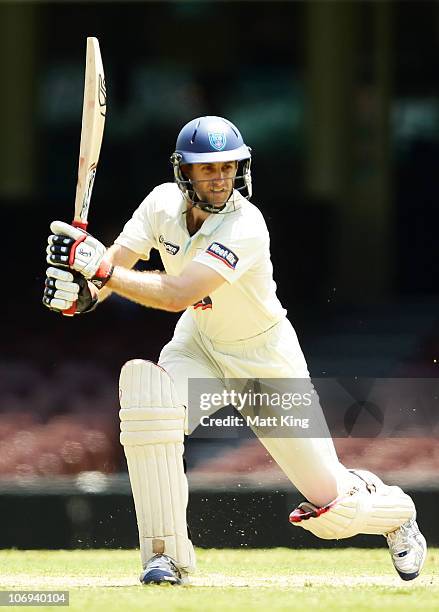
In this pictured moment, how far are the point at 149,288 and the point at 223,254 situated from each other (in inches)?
8.9

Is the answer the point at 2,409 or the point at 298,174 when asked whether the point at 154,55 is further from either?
the point at 2,409

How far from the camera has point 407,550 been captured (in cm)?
461

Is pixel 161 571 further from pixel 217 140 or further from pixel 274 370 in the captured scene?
pixel 217 140

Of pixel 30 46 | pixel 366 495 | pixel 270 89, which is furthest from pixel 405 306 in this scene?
pixel 366 495

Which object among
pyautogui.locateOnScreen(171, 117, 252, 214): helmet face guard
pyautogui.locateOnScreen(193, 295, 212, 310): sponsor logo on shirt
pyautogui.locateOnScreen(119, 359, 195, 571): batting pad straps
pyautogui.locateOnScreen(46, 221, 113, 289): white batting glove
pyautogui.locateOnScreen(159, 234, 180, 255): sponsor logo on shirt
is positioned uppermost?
pyautogui.locateOnScreen(171, 117, 252, 214): helmet face guard

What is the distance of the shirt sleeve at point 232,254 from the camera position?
4258 mm

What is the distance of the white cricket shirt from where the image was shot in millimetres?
4312

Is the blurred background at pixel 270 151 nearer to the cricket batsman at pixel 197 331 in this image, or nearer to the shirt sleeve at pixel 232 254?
the cricket batsman at pixel 197 331

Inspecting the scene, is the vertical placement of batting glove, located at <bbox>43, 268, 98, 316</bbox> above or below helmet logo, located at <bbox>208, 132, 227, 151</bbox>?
below

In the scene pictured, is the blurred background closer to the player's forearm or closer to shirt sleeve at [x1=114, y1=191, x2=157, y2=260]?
shirt sleeve at [x1=114, y1=191, x2=157, y2=260]

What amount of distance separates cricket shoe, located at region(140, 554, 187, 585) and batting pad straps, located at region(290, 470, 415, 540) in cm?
44

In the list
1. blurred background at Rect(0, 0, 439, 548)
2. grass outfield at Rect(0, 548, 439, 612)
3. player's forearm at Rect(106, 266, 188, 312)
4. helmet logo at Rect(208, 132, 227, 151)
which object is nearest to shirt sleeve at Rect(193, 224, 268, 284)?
player's forearm at Rect(106, 266, 188, 312)

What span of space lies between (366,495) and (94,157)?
123cm

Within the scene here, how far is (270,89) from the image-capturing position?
982 centimetres
